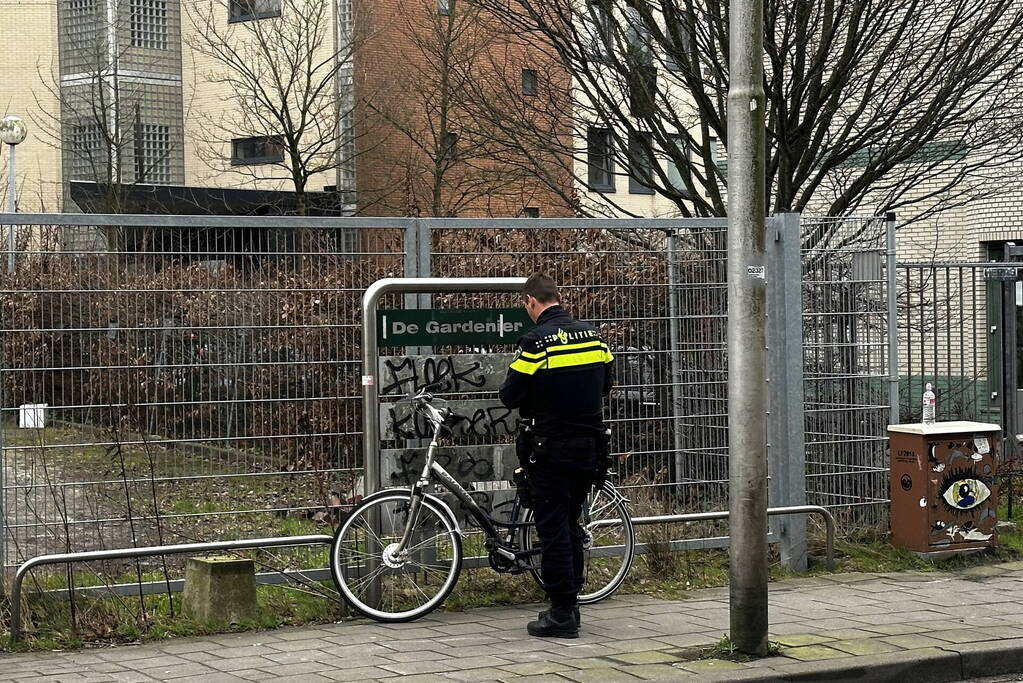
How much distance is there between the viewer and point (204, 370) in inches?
338

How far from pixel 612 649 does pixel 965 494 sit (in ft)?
12.9

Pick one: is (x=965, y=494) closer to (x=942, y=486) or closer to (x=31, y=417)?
(x=942, y=486)

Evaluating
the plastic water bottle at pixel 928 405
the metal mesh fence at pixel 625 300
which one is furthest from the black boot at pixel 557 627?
the plastic water bottle at pixel 928 405

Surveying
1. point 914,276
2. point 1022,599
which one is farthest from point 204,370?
point 914,276

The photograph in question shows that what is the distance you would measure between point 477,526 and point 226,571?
150 cm

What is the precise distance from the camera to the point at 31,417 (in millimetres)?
8141

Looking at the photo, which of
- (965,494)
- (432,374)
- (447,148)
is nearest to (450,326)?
(432,374)

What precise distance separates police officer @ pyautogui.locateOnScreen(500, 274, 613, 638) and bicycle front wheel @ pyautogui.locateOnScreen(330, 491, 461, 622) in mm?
700

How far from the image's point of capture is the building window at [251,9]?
2806 centimetres

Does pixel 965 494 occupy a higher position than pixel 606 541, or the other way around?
pixel 965 494

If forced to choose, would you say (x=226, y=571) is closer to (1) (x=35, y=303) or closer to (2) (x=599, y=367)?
(1) (x=35, y=303)

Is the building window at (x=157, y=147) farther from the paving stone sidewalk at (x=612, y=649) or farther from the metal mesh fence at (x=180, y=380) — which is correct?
the paving stone sidewalk at (x=612, y=649)

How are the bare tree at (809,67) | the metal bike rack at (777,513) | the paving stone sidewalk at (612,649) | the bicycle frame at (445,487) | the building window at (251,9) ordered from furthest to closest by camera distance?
the building window at (251,9)
the bare tree at (809,67)
the metal bike rack at (777,513)
the bicycle frame at (445,487)
the paving stone sidewalk at (612,649)

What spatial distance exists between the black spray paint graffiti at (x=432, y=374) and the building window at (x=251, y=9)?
64.7 feet
